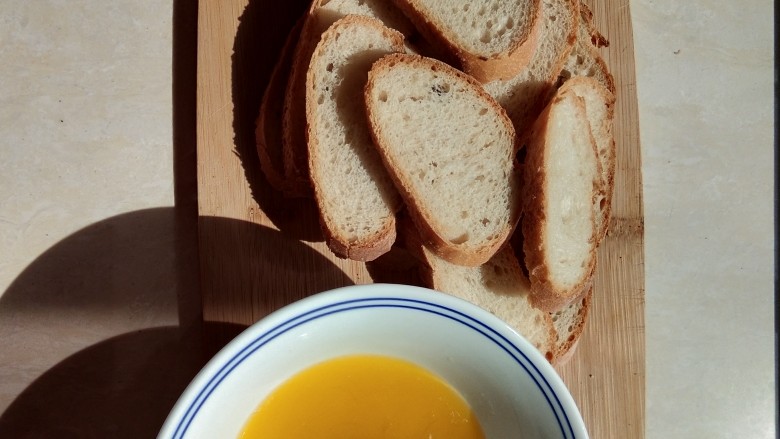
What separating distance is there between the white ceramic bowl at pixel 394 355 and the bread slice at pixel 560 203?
22 centimetres

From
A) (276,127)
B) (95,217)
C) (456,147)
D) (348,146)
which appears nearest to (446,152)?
(456,147)

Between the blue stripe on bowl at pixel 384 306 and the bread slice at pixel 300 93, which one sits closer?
the blue stripe on bowl at pixel 384 306

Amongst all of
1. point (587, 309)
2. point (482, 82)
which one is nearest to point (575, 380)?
point (587, 309)

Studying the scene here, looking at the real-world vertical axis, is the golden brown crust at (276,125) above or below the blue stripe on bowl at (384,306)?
above

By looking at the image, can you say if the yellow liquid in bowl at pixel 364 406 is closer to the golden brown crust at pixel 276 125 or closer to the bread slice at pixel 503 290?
the bread slice at pixel 503 290

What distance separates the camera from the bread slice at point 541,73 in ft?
3.54

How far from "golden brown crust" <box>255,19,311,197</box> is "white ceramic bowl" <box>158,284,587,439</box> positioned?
0.91 feet

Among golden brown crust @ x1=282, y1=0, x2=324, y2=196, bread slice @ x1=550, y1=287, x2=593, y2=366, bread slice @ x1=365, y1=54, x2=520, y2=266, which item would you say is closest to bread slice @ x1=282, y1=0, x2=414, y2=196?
golden brown crust @ x1=282, y1=0, x2=324, y2=196

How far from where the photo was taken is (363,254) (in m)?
0.96

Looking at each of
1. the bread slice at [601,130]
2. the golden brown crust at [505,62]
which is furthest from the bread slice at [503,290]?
the golden brown crust at [505,62]

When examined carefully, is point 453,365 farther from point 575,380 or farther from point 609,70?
point 609,70

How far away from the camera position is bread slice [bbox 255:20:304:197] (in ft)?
3.22

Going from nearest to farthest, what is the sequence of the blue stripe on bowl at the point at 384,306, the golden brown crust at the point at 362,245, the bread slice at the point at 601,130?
the blue stripe on bowl at the point at 384,306, the golden brown crust at the point at 362,245, the bread slice at the point at 601,130

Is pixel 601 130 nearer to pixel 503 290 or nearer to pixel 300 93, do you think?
pixel 503 290
